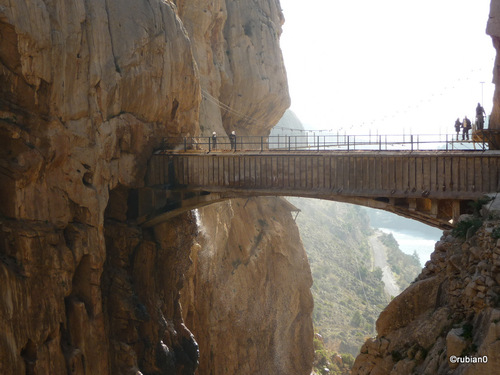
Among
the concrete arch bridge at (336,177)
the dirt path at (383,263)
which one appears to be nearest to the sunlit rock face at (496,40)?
the concrete arch bridge at (336,177)

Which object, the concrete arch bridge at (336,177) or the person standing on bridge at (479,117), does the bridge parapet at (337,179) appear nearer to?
the concrete arch bridge at (336,177)

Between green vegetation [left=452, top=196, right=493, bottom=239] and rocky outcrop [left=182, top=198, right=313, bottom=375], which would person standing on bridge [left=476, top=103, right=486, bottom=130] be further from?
rocky outcrop [left=182, top=198, right=313, bottom=375]

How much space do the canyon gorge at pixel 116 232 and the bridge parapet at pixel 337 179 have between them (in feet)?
4.30

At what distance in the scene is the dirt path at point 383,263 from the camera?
271 feet

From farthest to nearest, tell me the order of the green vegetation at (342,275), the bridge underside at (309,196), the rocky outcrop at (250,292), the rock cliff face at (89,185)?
the green vegetation at (342,275) → the rocky outcrop at (250,292) → the bridge underside at (309,196) → the rock cliff face at (89,185)

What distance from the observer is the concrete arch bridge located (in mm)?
16641

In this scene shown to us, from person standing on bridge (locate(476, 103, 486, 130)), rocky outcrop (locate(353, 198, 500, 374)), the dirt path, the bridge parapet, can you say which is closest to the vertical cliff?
rocky outcrop (locate(353, 198, 500, 374))

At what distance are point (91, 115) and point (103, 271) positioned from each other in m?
5.26

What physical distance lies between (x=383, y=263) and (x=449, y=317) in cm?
8555

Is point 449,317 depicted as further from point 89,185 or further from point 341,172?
point 89,185

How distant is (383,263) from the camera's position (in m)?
94.2

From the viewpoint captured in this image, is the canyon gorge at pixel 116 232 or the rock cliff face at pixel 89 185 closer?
the canyon gorge at pixel 116 232

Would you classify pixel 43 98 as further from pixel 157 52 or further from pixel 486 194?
pixel 486 194

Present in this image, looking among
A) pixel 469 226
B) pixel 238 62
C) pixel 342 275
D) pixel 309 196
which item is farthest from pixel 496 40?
pixel 342 275
